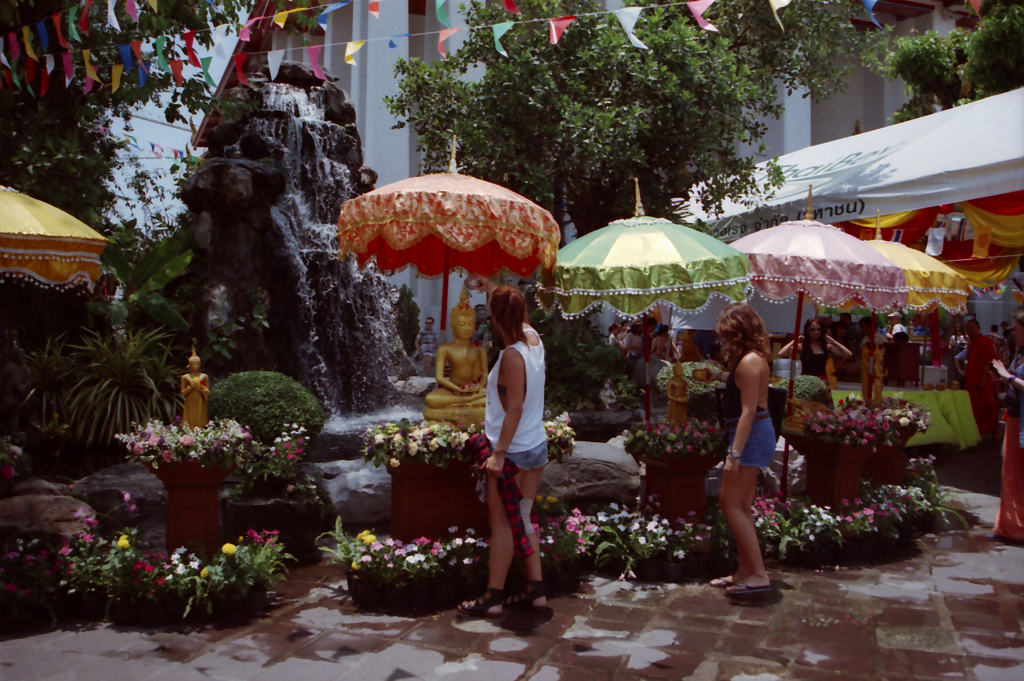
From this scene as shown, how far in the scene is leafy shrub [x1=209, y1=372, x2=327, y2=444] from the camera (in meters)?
6.88

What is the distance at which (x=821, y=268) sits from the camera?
239 inches

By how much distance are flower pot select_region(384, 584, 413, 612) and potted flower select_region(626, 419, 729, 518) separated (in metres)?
2.15

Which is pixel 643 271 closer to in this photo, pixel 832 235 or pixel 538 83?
pixel 832 235

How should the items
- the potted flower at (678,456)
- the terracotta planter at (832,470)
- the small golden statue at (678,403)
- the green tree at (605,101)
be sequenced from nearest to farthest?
the potted flower at (678,456) → the small golden statue at (678,403) → the terracotta planter at (832,470) → the green tree at (605,101)

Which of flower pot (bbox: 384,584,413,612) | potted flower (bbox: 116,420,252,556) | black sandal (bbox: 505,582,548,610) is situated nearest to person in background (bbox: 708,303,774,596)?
black sandal (bbox: 505,582,548,610)

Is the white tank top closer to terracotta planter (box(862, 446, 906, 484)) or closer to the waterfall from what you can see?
terracotta planter (box(862, 446, 906, 484))

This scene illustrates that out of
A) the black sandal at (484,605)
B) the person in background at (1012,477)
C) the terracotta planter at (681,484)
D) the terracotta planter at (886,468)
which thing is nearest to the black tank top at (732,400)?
the terracotta planter at (681,484)

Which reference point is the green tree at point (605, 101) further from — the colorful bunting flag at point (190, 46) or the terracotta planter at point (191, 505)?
the terracotta planter at point (191, 505)

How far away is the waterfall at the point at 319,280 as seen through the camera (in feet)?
38.1

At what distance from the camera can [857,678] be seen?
391 centimetres

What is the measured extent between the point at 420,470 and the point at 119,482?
2.96m

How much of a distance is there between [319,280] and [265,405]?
5.22m

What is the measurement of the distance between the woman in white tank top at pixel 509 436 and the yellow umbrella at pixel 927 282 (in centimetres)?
377

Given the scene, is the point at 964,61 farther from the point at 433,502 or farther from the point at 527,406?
the point at 433,502
